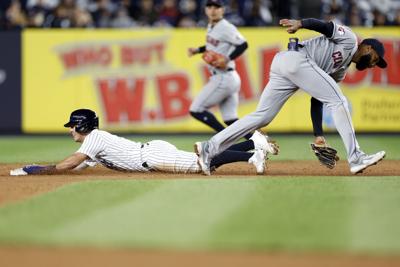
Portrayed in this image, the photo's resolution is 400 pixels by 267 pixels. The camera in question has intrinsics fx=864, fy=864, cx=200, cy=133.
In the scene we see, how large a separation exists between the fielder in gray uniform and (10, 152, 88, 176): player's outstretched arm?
52.4 inches

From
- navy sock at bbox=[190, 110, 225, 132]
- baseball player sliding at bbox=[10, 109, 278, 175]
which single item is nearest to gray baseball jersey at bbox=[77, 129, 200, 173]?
baseball player sliding at bbox=[10, 109, 278, 175]

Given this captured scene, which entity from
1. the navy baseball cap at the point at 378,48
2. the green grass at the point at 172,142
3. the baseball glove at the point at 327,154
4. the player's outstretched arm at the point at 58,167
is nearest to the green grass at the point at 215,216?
the player's outstretched arm at the point at 58,167

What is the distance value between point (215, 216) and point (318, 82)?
3.16 m

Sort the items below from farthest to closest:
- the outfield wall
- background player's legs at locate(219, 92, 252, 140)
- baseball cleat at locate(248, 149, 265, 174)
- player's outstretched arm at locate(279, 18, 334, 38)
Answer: the outfield wall, background player's legs at locate(219, 92, 252, 140), baseball cleat at locate(248, 149, 265, 174), player's outstretched arm at locate(279, 18, 334, 38)

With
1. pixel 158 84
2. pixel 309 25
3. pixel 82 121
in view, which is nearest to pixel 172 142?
pixel 158 84

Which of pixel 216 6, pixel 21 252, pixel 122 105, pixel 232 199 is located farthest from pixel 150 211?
pixel 122 105

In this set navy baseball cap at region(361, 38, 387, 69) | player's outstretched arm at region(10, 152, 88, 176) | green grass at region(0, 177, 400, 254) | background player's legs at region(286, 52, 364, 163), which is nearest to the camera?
green grass at region(0, 177, 400, 254)

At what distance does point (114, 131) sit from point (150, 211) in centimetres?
1122

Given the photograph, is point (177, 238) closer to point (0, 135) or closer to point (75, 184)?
point (75, 184)

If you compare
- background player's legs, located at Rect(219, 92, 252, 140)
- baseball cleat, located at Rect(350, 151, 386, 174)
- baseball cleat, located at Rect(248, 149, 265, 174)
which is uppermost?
baseball cleat, located at Rect(350, 151, 386, 174)

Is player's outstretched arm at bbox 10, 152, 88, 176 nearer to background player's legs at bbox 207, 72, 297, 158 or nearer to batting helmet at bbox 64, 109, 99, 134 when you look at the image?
batting helmet at bbox 64, 109, 99, 134

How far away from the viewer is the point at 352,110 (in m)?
17.9

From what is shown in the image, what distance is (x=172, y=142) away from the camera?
15.9m

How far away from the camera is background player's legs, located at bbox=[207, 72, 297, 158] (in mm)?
9406
